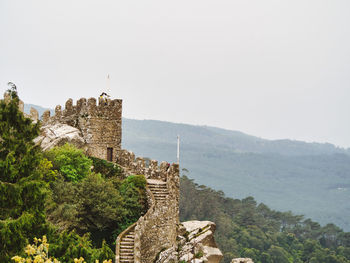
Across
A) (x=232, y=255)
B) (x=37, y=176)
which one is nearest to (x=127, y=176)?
(x=37, y=176)

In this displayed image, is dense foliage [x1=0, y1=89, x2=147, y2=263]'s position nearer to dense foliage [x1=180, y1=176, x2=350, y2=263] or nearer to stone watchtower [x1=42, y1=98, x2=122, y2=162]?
stone watchtower [x1=42, y1=98, x2=122, y2=162]

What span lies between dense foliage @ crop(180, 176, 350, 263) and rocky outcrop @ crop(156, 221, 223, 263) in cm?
4578

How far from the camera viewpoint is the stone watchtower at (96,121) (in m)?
30.8

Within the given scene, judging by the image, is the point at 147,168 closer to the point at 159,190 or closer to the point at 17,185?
the point at 159,190

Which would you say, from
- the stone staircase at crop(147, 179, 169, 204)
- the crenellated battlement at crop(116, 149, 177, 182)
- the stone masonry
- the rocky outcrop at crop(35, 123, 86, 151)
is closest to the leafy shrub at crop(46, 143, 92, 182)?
the rocky outcrop at crop(35, 123, 86, 151)

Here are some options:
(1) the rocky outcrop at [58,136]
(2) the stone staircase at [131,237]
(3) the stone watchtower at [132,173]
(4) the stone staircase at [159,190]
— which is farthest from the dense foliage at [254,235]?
(2) the stone staircase at [131,237]

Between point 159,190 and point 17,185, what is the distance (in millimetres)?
10547

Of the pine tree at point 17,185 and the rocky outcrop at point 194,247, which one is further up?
the pine tree at point 17,185

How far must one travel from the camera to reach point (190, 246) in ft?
83.9

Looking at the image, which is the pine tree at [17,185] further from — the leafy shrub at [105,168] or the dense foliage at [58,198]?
the leafy shrub at [105,168]

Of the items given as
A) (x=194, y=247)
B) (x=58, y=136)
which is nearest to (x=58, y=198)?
(x=58, y=136)

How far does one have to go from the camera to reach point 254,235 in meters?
92.5

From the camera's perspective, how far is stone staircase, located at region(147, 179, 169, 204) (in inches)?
975

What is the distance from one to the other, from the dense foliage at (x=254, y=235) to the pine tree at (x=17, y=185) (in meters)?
60.3
